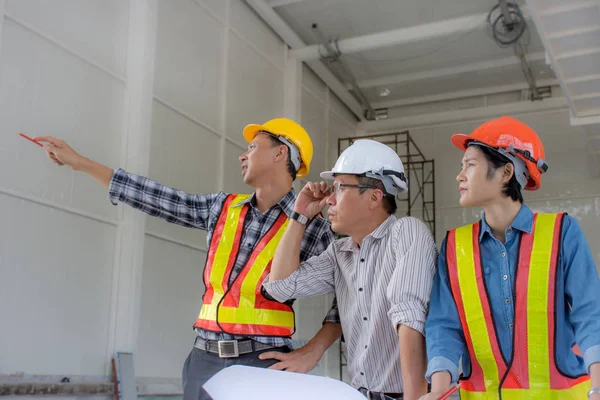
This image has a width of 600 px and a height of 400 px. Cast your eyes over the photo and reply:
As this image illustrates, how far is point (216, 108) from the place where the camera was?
Result: 8.89 m

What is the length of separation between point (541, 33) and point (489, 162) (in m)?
5.56

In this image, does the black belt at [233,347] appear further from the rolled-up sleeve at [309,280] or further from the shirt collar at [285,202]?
the shirt collar at [285,202]

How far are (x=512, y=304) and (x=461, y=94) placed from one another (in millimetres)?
11631

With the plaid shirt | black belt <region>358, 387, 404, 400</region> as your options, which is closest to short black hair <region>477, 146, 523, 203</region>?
black belt <region>358, 387, 404, 400</region>

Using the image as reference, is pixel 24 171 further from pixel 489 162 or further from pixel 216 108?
pixel 489 162

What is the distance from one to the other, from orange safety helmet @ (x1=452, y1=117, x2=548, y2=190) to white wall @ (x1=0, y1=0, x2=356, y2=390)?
163 inches

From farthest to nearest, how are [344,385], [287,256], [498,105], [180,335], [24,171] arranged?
[498,105] → [180,335] → [24,171] → [287,256] → [344,385]

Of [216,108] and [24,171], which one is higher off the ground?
[216,108]

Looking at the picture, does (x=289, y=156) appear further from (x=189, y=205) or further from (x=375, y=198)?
(x=375, y=198)

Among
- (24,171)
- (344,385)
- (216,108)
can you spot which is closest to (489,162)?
(344,385)

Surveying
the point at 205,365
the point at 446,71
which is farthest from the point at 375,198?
the point at 446,71

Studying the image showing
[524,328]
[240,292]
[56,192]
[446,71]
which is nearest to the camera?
[524,328]

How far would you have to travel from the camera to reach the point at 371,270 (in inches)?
116

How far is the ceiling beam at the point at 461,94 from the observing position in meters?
13.0
